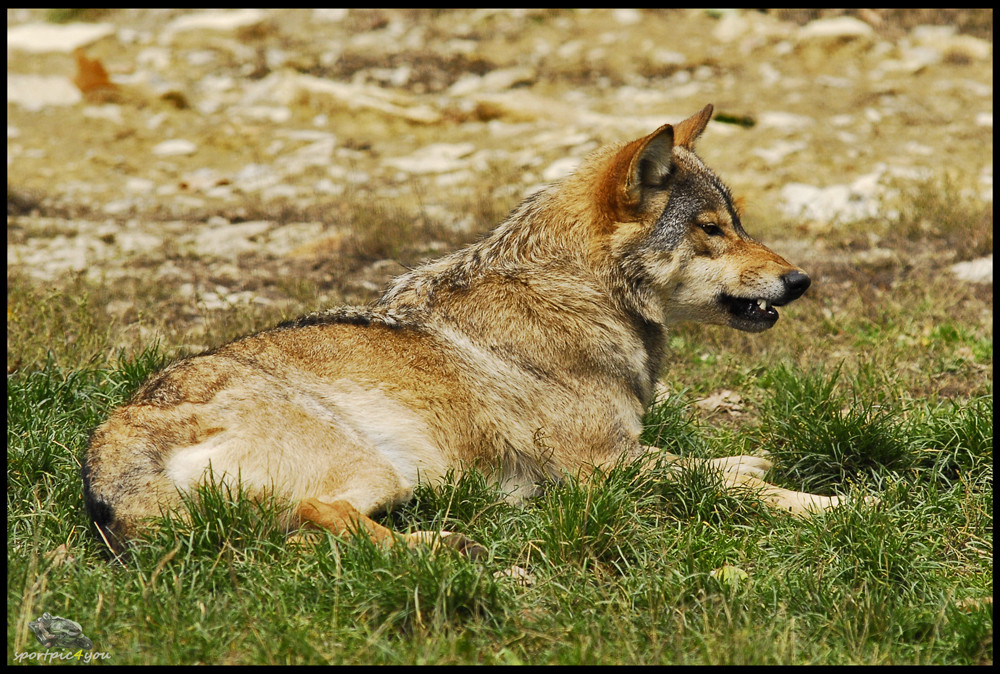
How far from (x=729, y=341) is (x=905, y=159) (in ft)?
16.1

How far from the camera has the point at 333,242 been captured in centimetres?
883

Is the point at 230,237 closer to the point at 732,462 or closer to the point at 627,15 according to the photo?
the point at 732,462

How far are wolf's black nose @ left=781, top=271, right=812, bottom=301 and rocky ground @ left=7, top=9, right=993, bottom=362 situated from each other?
3826mm

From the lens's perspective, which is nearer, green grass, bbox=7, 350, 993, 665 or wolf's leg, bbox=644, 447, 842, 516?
green grass, bbox=7, 350, 993, 665

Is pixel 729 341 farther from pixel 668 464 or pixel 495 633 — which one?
pixel 495 633

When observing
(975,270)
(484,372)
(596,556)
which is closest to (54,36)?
(484,372)

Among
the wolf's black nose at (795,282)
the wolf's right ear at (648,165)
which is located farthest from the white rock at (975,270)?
the wolf's right ear at (648,165)

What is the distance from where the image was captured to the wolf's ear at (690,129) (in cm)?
543

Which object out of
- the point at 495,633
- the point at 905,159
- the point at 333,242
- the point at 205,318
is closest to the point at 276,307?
the point at 205,318

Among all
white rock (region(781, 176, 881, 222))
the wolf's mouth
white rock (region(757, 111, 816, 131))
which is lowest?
white rock (region(781, 176, 881, 222))

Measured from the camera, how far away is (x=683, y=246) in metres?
4.98

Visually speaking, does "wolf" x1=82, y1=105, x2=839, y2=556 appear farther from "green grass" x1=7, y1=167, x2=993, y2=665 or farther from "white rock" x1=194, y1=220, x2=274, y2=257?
"white rock" x1=194, y1=220, x2=274, y2=257

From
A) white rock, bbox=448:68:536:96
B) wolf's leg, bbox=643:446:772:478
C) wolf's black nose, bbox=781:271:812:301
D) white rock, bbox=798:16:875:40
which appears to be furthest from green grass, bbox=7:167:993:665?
white rock, bbox=798:16:875:40

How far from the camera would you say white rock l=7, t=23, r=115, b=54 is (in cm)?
1427
